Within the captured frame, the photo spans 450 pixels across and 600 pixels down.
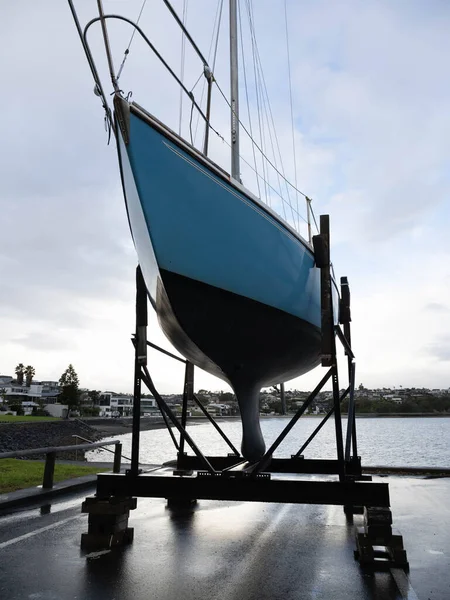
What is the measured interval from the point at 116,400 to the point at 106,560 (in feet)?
466

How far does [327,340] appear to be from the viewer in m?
4.88

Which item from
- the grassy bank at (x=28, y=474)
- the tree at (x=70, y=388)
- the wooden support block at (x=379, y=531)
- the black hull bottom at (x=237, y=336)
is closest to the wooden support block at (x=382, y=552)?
the wooden support block at (x=379, y=531)

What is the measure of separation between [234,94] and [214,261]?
4.09 metres

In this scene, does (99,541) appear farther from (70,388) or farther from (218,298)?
(70,388)

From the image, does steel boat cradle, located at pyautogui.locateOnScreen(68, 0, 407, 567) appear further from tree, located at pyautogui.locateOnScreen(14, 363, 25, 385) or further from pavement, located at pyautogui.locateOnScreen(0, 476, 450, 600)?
tree, located at pyautogui.locateOnScreen(14, 363, 25, 385)

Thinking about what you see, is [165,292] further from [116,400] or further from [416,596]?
[116,400]

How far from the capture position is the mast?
7.06 metres

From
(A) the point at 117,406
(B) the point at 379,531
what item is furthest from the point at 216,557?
(A) the point at 117,406

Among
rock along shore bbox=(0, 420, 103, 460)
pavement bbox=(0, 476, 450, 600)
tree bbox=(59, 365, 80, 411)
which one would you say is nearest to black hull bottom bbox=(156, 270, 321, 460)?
pavement bbox=(0, 476, 450, 600)

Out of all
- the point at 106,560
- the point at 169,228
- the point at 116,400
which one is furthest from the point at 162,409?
the point at 116,400

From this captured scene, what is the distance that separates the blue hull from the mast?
1.73 metres

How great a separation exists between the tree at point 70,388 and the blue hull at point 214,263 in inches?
3481

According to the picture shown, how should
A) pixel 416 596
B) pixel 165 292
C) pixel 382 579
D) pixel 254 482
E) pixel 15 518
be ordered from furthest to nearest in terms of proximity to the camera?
pixel 15 518 → pixel 165 292 → pixel 254 482 → pixel 382 579 → pixel 416 596

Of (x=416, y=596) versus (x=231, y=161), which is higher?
(x=231, y=161)
